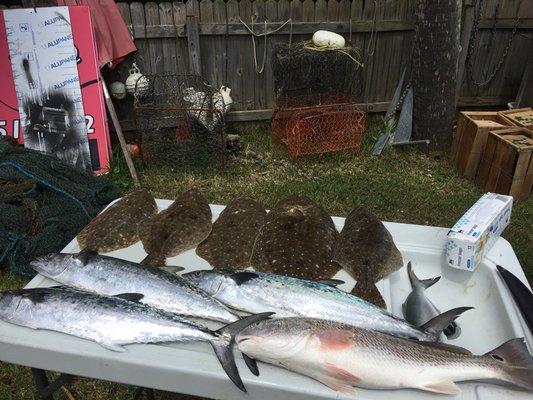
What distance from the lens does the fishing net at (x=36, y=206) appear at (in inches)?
140

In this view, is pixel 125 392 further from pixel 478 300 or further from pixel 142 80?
pixel 142 80

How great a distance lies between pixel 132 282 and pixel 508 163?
4.68 meters

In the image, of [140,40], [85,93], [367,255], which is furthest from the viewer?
[140,40]

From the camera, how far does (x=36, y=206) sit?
3754 millimetres

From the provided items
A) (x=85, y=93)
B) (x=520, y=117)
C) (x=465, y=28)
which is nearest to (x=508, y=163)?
(x=520, y=117)

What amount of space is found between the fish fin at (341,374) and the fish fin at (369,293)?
501 millimetres

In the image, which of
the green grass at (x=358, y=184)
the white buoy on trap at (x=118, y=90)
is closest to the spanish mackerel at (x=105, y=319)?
the green grass at (x=358, y=184)

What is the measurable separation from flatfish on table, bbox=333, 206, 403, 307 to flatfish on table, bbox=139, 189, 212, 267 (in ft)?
2.67

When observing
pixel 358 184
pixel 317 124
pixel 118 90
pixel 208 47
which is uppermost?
pixel 208 47

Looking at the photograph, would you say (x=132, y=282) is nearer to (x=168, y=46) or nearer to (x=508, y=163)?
(x=508, y=163)

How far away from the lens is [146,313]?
1.81 m

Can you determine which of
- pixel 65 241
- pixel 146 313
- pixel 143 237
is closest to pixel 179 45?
pixel 65 241

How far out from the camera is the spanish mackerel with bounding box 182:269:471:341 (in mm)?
1763

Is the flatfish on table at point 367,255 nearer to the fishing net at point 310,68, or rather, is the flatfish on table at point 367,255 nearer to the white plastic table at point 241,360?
the white plastic table at point 241,360
